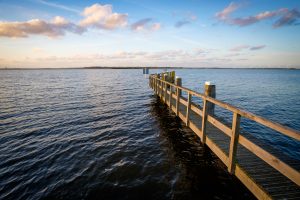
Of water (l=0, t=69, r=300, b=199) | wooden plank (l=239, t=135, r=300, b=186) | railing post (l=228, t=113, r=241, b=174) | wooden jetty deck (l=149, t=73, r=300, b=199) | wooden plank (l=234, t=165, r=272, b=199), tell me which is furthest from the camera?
water (l=0, t=69, r=300, b=199)

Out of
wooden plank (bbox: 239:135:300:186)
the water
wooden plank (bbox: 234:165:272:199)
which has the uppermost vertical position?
wooden plank (bbox: 239:135:300:186)

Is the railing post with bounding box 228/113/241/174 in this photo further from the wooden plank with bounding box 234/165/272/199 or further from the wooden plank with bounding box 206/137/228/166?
the wooden plank with bounding box 206/137/228/166

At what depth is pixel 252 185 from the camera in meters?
4.05

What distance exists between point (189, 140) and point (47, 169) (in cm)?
585

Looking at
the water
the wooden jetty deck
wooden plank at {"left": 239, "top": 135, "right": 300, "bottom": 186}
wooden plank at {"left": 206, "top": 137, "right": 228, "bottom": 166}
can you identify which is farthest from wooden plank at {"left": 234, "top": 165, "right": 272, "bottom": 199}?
the water

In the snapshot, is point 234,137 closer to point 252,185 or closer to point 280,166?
point 252,185

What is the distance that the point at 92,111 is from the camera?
14359mm

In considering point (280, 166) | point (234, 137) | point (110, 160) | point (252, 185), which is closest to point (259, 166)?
point (252, 185)

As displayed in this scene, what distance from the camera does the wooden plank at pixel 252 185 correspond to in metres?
3.74

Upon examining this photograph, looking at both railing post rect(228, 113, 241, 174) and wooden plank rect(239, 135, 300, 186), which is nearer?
wooden plank rect(239, 135, 300, 186)

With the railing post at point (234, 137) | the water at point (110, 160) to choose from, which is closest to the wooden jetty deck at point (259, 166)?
the railing post at point (234, 137)

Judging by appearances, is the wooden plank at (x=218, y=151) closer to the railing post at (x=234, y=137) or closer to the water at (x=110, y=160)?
the railing post at (x=234, y=137)

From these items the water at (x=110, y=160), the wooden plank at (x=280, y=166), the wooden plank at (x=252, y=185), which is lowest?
the water at (x=110, y=160)

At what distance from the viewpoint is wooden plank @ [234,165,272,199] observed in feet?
12.3
